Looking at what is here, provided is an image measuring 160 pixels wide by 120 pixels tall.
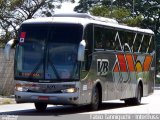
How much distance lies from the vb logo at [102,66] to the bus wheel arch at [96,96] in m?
0.48

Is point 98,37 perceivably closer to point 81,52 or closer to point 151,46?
point 81,52

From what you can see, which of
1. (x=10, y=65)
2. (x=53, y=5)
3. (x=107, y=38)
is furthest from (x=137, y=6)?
(x=107, y=38)

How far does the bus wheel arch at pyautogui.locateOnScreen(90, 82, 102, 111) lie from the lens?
19.9 metres

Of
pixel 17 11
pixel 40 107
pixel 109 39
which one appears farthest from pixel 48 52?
pixel 17 11

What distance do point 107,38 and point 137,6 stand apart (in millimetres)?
56766

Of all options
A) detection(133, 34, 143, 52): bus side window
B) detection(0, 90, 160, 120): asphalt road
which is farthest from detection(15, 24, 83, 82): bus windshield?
detection(133, 34, 143, 52): bus side window

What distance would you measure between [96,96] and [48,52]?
112 inches

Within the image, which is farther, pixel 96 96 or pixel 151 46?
pixel 151 46

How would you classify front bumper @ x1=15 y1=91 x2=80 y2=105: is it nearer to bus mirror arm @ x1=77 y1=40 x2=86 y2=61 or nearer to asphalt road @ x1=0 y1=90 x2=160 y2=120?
asphalt road @ x1=0 y1=90 x2=160 y2=120

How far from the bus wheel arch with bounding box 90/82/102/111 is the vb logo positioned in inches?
18.7

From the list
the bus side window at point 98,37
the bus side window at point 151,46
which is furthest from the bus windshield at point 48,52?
the bus side window at point 151,46

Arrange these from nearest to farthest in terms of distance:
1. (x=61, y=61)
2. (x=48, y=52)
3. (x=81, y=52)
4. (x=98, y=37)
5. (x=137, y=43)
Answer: (x=81, y=52) → (x=61, y=61) → (x=48, y=52) → (x=98, y=37) → (x=137, y=43)

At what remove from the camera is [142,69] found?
2630 cm

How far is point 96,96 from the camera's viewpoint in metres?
20.2
